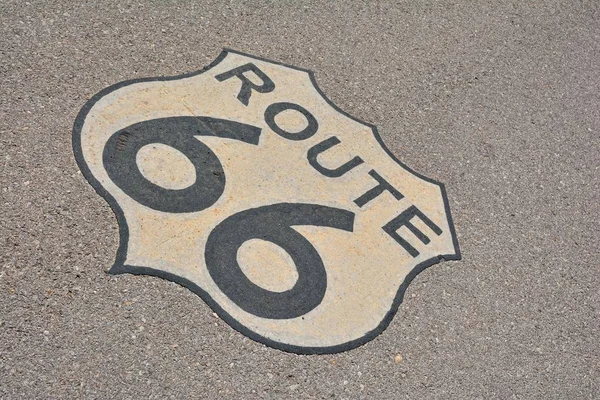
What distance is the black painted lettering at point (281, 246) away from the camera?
3377 mm

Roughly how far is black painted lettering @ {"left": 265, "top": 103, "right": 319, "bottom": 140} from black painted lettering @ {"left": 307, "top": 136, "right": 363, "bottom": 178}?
110 millimetres

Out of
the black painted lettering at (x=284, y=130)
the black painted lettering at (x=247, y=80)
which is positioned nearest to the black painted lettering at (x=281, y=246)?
the black painted lettering at (x=284, y=130)

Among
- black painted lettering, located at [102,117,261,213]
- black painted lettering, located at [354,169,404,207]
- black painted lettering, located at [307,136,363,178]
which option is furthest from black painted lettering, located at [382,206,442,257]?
black painted lettering, located at [102,117,261,213]

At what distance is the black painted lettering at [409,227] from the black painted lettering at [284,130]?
0.80 meters

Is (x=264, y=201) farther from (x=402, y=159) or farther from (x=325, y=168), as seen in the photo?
(x=402, y=159)

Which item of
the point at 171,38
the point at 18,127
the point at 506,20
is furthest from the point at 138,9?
the point at 506,20

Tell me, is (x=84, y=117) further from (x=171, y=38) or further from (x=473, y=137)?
(x=473, y=137)

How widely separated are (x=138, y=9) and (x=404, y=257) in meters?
2.49

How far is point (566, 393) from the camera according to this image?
11.7ft

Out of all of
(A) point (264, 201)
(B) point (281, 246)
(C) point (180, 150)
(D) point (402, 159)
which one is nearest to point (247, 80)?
(C) point (180, 150)

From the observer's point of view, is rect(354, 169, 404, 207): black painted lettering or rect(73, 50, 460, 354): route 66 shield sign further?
rect(354, 169, 404, 207): black painted lettering

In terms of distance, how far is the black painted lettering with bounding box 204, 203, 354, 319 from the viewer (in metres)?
3.38

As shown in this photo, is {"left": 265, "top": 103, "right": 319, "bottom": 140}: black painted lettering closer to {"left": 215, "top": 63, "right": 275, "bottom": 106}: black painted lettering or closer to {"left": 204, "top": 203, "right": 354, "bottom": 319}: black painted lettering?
{"left": 215, "top": 63, "right": 275, "bottom": 106}: black painted lettering

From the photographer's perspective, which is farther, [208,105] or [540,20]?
[540,20]
